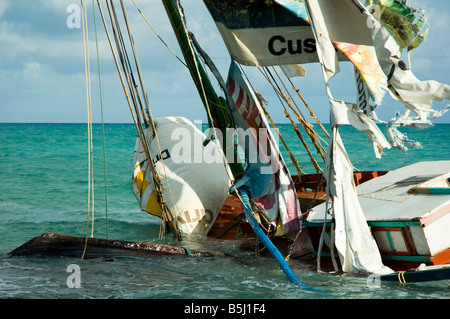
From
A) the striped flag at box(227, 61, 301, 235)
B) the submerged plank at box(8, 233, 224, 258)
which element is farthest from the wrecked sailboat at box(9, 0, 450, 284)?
the submerged plank at box(8, 233, 224, 258)

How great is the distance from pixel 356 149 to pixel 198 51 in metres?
31.1

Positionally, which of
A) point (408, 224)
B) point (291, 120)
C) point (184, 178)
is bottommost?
point (408, 224)

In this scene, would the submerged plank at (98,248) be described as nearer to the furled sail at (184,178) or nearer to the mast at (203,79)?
the furled sail at (184,178)

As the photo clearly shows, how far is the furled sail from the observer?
367 inches

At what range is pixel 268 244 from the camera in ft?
22.6

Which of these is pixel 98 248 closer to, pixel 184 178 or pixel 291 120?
pixel 184 178

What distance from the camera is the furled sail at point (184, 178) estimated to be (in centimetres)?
933

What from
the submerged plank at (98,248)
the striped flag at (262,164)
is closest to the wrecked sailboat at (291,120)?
the striped flag at (262,164)

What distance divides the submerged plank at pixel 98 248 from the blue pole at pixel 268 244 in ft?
2.39

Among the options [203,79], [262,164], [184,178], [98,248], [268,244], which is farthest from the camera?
[184,178]

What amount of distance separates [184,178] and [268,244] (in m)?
3.12

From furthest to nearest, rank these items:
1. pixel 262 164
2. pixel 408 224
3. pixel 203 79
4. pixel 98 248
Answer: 1. pixel 203 79
2. pixel 262 164
3. pixel 98 248
4. pixel 408 224

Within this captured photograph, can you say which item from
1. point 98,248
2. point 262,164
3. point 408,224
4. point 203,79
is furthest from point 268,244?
point 203,79
